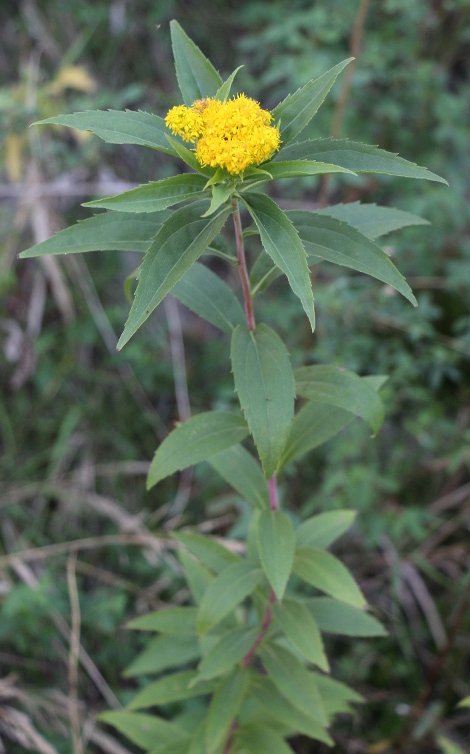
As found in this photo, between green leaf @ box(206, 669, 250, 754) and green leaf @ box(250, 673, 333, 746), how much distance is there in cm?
4

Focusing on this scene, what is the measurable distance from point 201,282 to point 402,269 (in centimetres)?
169

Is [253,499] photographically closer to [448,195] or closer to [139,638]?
[139,638]

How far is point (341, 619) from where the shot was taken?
162 centimetres

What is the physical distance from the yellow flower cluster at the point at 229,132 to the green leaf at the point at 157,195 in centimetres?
4

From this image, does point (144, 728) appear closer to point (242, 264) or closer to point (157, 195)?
point (242, 264)

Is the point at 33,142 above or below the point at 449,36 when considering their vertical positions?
below

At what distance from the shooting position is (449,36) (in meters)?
3.29

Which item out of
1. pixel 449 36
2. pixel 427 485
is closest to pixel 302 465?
pixel 427 485

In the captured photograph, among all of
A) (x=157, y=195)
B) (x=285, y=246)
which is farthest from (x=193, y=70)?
(x=285, y=246)

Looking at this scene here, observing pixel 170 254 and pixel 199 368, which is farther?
pixel 199 368

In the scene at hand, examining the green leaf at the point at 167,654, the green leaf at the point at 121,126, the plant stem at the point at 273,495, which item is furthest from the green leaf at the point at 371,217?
the green leaf at the point at 167,654

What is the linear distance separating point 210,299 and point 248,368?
287 mm

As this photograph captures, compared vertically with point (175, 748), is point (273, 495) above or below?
above

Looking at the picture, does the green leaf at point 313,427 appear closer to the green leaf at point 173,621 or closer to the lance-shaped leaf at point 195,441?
the lance-shaped leaf at point 195,441
